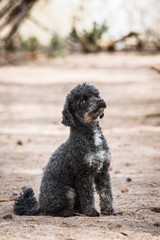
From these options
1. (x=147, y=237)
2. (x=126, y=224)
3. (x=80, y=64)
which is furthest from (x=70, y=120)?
(x=80, y=64)

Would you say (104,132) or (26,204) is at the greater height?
(104,132)

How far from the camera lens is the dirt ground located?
164 inches

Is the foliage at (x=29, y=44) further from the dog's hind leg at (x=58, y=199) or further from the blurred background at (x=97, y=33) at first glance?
the dog's hind leg at (x=58, y=199)

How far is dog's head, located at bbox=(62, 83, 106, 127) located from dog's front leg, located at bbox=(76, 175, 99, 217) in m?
0.66

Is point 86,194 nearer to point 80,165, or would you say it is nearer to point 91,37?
point 80,165

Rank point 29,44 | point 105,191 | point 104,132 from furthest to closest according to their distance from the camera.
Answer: point 29,44 < point 104,132 < point 105,191

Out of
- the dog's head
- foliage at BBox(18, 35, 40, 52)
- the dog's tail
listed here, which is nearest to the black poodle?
the dog's head

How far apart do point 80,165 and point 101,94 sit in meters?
11.6

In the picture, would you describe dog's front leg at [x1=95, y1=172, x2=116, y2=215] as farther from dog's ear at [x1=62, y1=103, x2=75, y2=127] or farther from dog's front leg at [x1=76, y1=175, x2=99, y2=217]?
dog's ear at [x1=62, y1=103, x2=75, y2=127]

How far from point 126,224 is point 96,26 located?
20408 mm

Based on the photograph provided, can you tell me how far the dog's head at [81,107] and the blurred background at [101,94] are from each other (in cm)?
112

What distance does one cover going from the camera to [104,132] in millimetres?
10656

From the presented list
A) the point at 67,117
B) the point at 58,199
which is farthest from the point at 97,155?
the point at 58,199

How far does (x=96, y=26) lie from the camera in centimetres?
2361
